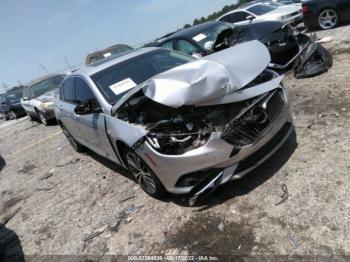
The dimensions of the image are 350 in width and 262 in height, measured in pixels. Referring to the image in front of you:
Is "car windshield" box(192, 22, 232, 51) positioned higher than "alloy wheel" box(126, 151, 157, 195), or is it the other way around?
"car windshield" box(192, 22, 232, 51)

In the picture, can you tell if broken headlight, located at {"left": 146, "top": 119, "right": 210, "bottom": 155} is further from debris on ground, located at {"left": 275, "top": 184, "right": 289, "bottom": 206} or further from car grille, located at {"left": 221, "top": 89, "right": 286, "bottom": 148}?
debris on ground, located at {"left": 275, "top": 184, "right": 289, "bottom": 206}

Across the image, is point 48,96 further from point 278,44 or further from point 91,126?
point 278,44

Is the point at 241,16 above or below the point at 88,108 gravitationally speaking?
below

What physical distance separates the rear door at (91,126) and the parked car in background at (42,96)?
6.31 m

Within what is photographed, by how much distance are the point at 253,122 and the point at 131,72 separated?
2221 mm

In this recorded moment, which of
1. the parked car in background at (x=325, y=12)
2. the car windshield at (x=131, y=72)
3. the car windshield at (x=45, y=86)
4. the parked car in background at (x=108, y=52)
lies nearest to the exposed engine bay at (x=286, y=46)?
the car windshield at (x=131, y=72)

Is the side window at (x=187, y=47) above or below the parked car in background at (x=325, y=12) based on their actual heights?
above

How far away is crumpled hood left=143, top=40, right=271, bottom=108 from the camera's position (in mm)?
3897

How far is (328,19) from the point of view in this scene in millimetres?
10836

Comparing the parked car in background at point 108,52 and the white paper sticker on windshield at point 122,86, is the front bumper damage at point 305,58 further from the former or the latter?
the parked car in background at point 108,52

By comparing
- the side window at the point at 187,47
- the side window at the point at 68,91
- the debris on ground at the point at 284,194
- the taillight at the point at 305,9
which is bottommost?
the taillight at the point at 305,9

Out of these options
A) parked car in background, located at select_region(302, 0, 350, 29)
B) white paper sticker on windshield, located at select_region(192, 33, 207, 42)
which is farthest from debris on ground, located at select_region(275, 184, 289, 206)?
parked car in background, located at select_region(302, 0, 350, 29)

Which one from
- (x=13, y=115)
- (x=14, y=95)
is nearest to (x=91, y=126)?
(x=13, y=115)

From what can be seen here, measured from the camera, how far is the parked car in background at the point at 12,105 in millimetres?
19500
